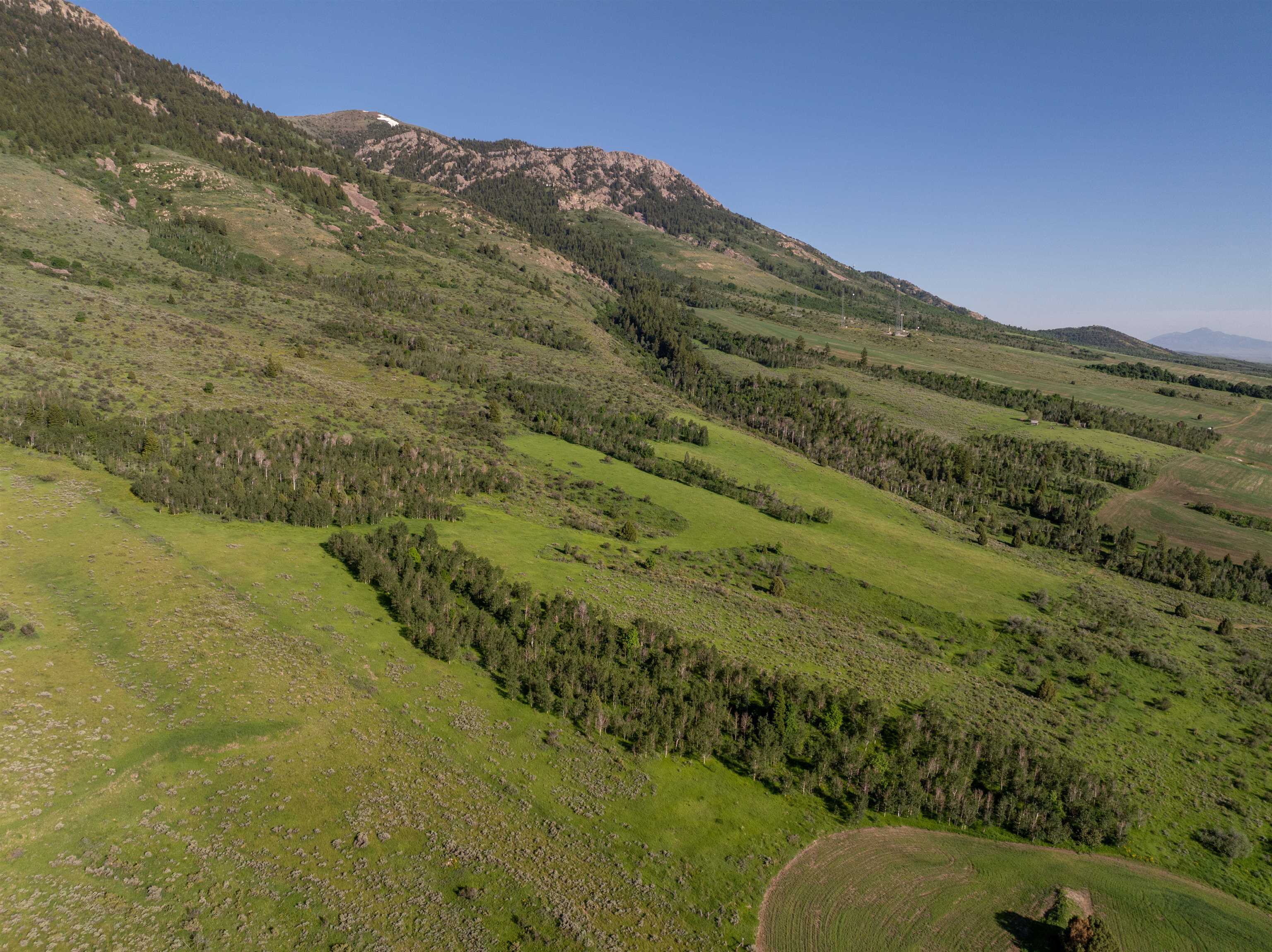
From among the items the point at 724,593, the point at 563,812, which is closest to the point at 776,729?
the point at 563,812

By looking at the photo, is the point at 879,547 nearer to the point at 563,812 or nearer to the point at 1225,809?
the point at 1225,809

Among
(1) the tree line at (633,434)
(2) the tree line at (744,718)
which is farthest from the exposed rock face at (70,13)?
(2) the tree line at (744,718)

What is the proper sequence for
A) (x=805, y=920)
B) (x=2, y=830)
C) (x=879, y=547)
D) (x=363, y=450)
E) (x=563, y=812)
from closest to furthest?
1. (x=2, y=830)
2. (x=805, y=920)
3. (x=563, y=812)
4. (x=363, y=450)
5. (x=879, y=547)

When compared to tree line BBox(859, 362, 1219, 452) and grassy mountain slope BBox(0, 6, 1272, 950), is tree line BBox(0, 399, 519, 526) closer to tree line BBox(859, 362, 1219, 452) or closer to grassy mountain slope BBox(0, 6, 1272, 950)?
grassy mountain slope BBox(0, 6, 1272, 950)

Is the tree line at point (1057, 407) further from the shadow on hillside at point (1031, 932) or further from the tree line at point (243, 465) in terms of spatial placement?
the tree line at point (243, 465)

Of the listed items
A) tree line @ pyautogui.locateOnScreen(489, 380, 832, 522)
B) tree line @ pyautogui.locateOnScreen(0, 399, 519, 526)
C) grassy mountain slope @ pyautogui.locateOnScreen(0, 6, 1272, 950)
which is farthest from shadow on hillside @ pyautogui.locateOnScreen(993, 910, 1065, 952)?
tree line @ pyautogui.locateOnScreen(489, 380, 832, 522)

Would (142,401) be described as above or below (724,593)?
above
